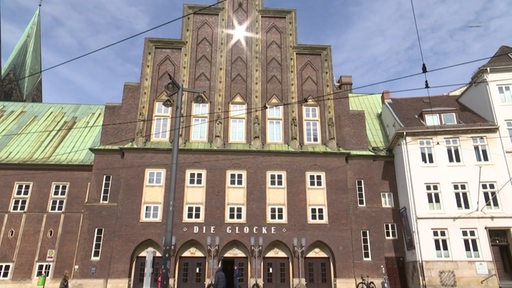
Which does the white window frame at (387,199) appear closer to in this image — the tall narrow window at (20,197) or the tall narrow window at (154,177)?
the tall narrow window at (154,177)

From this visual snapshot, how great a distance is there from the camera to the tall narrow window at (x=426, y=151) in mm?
30955

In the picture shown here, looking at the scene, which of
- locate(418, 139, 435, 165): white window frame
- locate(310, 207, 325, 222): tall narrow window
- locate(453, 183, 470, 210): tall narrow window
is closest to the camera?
locate(453, 183, 470, 210): tall narrow window

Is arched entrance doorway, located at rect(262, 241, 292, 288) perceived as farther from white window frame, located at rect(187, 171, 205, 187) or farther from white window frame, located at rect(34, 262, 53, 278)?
white window frame, located at rect(34, 262, 53, 278)

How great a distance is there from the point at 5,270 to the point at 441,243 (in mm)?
33660

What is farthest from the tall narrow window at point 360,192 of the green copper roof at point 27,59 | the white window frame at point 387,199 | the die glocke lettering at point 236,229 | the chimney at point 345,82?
the green copper roof at point 27,59

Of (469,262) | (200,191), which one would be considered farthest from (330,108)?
(469,262)

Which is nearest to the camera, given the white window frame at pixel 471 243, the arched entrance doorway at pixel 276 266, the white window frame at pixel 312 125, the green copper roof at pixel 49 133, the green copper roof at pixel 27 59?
the white window frame at pixel 471 243

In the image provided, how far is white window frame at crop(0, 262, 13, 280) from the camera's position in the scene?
30.4 meters

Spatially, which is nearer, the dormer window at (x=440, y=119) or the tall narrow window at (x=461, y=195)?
the tall narrow window at (x=461, y=195)

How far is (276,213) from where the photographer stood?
100 feet

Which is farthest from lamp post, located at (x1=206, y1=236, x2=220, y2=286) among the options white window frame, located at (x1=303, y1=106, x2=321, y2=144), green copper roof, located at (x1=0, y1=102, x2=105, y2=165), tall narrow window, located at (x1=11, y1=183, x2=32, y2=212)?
tall narrow window, located at (x1=11, y1=183, x2=32, y2=212)

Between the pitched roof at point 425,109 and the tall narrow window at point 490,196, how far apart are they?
193 inches

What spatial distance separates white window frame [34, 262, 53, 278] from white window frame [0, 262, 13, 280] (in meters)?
2.00

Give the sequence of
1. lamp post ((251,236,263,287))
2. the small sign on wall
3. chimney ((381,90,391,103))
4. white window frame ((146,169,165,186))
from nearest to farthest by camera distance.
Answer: the small sign on wall
lamp post ((251,236,263,287))
white window frame ((146,169,165,186))
chimney ((381,90,391,103))
